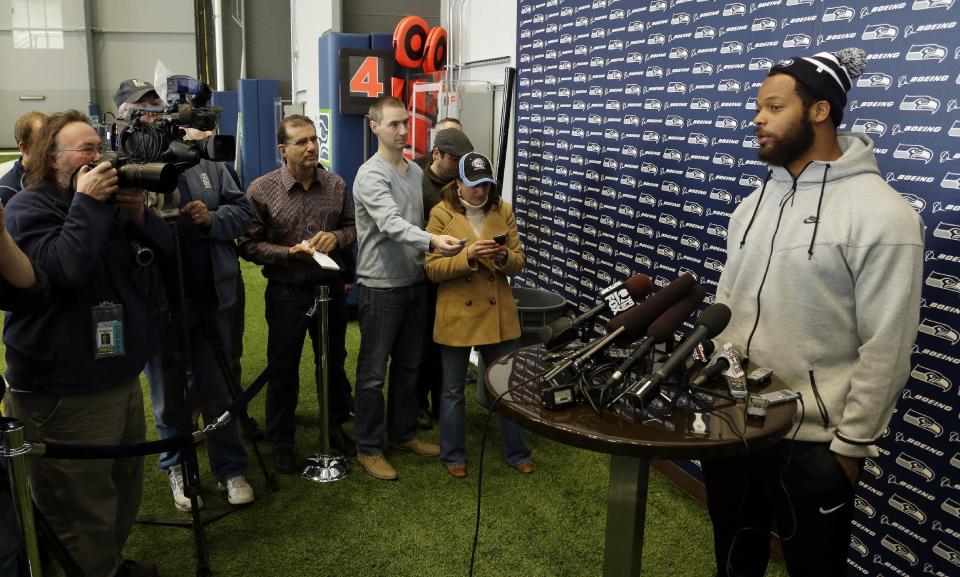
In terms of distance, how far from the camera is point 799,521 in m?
1.72

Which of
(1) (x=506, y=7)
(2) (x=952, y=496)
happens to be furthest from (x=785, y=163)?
(1) (x=506, y=7)

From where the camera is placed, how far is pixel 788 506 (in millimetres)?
1760

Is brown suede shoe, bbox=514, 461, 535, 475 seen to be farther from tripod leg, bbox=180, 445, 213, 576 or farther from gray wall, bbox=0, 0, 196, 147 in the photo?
gray wall, bbox=0, 0, 196, 147

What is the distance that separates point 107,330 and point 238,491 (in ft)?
3.81

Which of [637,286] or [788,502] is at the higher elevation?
[637,286]

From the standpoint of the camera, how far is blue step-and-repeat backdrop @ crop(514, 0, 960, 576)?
6.61 feet

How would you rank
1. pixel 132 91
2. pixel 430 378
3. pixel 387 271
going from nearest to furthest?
pixel 132 91
pixel 387 271
pixel 430 378

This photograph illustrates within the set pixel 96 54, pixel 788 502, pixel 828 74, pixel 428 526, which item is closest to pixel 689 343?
pixel 788 502

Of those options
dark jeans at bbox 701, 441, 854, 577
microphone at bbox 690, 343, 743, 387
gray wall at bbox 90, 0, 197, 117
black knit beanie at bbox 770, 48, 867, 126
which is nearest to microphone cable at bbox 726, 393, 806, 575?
dark jeans at bbox 701, 441, 854, 577

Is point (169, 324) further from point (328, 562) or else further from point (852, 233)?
point (852, 233)

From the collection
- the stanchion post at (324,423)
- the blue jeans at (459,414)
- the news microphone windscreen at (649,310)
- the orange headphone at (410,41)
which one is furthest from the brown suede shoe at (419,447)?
the orange headphone at (410,41)

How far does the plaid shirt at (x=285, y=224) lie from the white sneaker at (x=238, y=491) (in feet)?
2.83

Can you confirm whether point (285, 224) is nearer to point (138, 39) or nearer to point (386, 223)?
point (386, 223)

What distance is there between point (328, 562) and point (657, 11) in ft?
8.69
